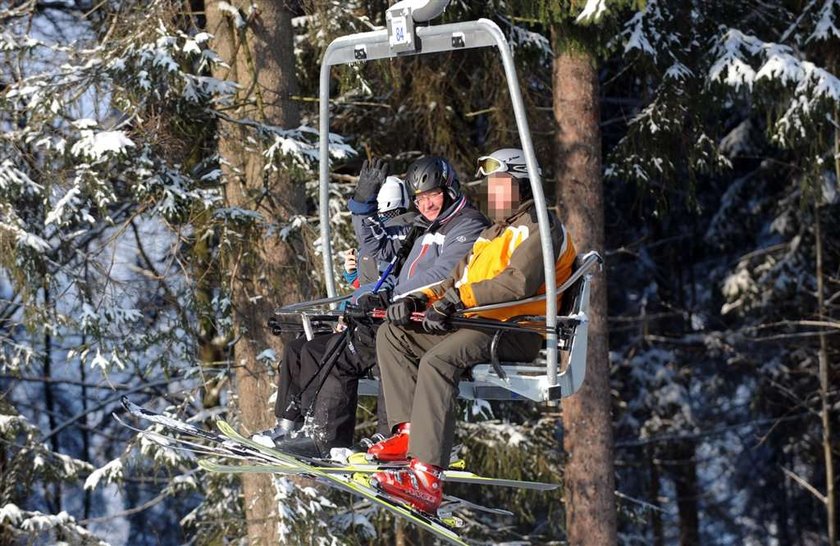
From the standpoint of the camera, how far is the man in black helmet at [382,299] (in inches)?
241

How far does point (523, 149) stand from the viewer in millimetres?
5539

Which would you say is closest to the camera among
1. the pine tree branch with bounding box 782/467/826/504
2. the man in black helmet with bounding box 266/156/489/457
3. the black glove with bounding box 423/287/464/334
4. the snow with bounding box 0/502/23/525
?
the black glove with bounding box 423/287/464/334

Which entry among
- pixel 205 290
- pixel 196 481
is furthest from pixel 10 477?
pixel 205 290

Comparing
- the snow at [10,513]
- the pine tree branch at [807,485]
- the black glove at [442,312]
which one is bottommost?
the pine tree branch at [807,485]

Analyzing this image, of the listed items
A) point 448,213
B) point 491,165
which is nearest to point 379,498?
point 448,213

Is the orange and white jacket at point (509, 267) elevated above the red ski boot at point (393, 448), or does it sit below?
above

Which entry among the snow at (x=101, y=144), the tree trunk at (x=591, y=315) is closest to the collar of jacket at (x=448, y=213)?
the snow at (x=101, y=144)

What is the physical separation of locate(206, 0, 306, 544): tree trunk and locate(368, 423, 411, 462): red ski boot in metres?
3.45

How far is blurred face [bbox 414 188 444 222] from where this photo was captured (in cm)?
621

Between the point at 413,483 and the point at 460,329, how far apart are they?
740 millimetres

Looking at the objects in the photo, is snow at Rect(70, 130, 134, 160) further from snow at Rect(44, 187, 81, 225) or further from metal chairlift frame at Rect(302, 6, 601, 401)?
metal chairlift frame at Rect(302, 6, 601, 401)

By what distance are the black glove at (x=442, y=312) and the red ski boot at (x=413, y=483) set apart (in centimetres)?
65

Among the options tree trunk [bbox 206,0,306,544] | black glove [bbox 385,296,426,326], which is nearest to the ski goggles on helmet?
black glove [bbox 385,296,426,326]

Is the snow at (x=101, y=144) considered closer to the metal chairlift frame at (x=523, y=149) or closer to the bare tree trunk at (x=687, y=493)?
the metal chairlift frame at (x=523, y=149)
